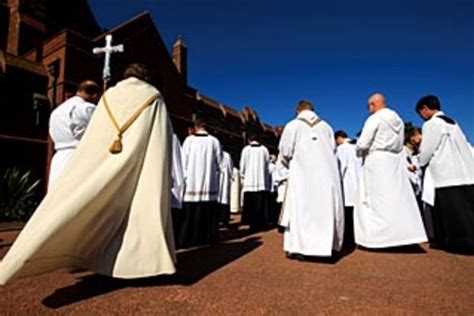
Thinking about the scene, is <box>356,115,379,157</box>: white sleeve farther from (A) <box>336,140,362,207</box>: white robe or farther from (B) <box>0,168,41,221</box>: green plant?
(B) <box>0,168,41,221</box>: green plant

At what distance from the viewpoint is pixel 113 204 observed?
10.2 ft

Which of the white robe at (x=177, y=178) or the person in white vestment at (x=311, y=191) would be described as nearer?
the person in white vestment at (x=311, y=191)

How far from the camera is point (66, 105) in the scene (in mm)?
4004

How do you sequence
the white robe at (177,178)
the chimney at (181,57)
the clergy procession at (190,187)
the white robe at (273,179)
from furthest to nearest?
the chimney at (181,57) → the white robe at (273,179) → the white robe at (177,178) → the clergy procession at (190,187)

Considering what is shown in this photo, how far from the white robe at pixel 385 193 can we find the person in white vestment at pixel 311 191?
80 centimetres

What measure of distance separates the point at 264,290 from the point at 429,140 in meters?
3.99

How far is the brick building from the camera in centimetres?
1305

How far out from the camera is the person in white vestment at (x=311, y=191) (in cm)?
459

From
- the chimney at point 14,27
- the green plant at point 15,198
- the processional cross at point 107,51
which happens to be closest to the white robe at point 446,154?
the green plant at point 15,198

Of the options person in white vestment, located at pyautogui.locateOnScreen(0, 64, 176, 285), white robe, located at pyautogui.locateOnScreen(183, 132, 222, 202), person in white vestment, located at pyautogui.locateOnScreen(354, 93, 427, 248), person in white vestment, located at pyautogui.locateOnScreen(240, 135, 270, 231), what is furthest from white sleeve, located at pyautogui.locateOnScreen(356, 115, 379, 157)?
person in white vestment, located at pyautogui.locateOnScreen(240, 135, 270, 231)

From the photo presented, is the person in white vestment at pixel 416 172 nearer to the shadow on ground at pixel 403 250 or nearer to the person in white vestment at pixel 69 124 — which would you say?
the shadow on ground at pixel 403 250

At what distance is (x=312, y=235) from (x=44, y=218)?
10.1 feet

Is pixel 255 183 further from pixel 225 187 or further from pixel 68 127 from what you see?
pixel 68 127

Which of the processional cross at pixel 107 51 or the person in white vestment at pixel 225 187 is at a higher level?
the processional cross at pixel 107 51
